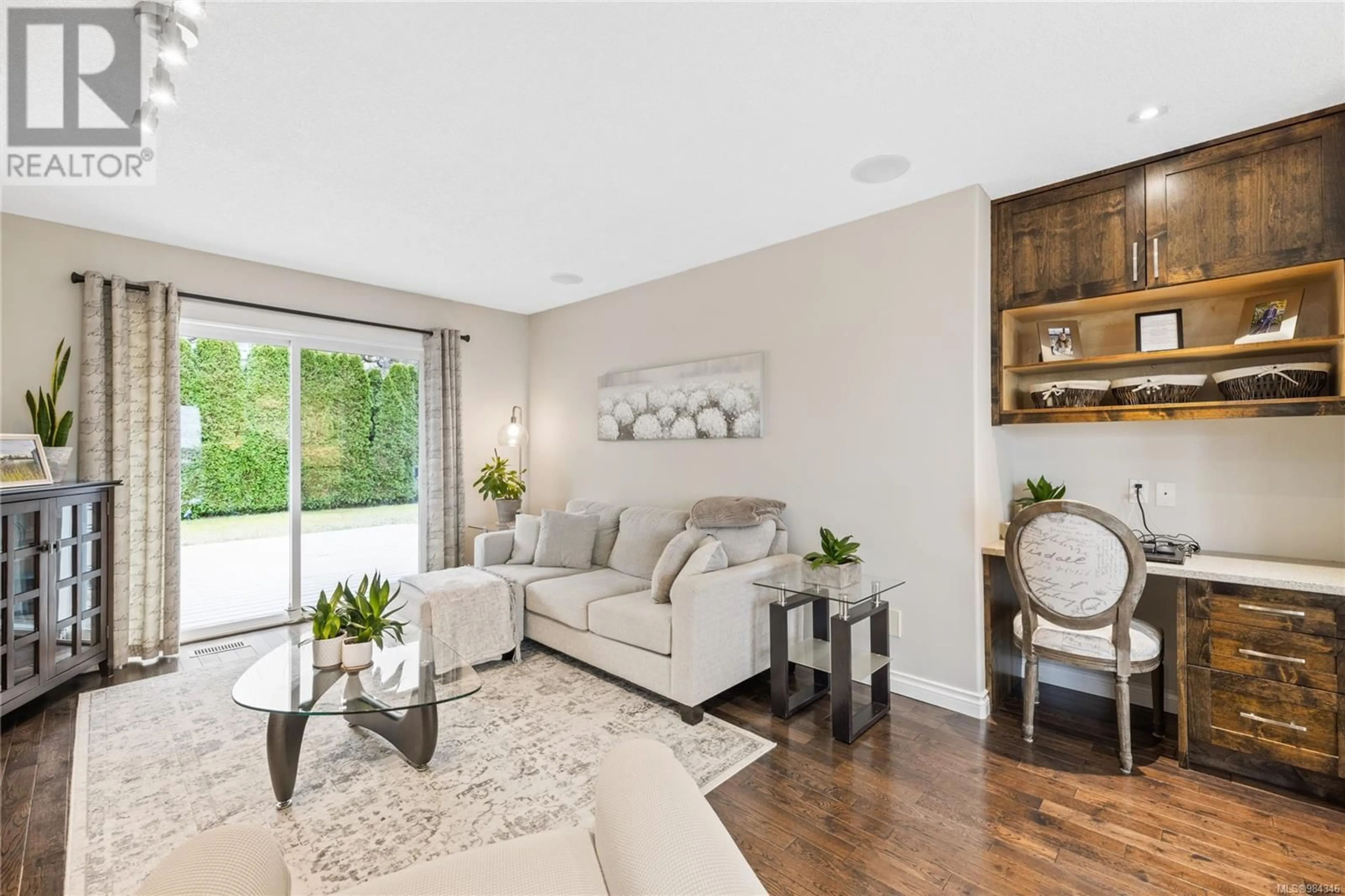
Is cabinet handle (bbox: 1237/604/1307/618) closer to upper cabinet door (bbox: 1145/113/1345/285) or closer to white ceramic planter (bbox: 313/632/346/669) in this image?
upper cabinet door (bbox: 1145/113/1345/285)

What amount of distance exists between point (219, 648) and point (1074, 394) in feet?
17.0

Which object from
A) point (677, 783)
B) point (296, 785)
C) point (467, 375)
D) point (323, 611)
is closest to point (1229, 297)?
point (677, 783)

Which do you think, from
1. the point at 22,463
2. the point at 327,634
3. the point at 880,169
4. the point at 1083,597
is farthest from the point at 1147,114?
the point at 22,463

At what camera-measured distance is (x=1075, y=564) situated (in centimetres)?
239

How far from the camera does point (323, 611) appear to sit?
91.7 inches

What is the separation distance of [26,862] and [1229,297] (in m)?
5.01

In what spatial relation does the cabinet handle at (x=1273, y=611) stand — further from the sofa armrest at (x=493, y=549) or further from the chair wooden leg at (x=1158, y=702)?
the sofa armrest at (x=493, y=549)

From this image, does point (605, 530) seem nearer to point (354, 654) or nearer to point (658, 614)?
point (658, 614)

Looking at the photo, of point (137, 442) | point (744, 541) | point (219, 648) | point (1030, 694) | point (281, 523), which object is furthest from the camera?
point (281, 523)

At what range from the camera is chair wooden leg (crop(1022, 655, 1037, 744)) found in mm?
2537

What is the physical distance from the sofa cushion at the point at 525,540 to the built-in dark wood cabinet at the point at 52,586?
2228mm

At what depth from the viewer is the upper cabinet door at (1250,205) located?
2.22 m

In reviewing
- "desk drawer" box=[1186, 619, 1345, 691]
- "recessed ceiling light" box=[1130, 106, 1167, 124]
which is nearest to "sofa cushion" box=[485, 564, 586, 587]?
"desk drawer" box=[1186, 619, 1345, 691]

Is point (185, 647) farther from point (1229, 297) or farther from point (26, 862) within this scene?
point (1229, 297)
